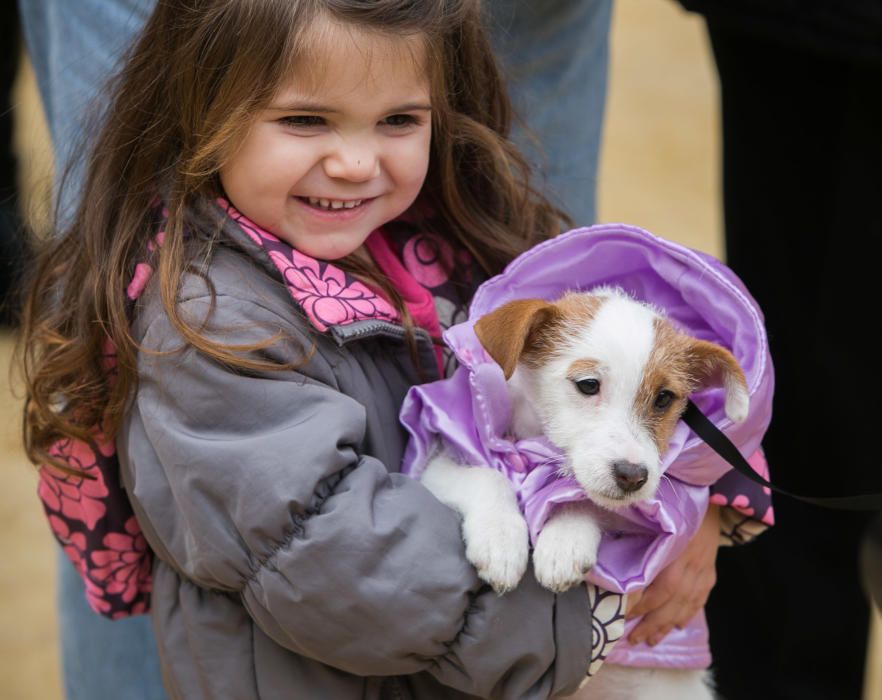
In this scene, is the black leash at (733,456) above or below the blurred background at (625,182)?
above

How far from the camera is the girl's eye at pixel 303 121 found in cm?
188

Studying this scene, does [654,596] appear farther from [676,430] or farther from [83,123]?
[83,123]

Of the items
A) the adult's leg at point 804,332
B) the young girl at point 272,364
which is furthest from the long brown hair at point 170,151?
the adult's leg at point 804,332

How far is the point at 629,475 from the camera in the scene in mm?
1746

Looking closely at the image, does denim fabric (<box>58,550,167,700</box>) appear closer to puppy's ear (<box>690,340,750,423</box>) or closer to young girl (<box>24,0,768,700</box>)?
young girl (<box>24,0,768,700</box>)

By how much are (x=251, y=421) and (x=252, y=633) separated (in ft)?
1.21

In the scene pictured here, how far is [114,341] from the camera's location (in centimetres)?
188

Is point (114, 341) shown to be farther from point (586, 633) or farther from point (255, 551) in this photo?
point (586, 633)

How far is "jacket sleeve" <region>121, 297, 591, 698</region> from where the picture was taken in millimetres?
1723

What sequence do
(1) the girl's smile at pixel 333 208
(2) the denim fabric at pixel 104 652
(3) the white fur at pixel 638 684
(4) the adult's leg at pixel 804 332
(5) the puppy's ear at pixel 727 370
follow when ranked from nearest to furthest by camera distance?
(5) the puppy's ear at pixel 727 370, (1) the girl's smile at pixel 333 208, (3) the white fur at pixel 638 684, (2) the denim fabric at pixel 104 652, (4) the adult's leg at pixel 804 332

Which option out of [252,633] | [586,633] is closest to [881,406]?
[586,633]

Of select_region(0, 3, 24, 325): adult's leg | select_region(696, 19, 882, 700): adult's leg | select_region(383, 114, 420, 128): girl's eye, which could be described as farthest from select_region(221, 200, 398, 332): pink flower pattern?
select_region(0, 3, 24, 325): adult's leg

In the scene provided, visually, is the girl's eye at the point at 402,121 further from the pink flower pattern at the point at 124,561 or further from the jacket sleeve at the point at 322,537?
the pink flower pattern at the point at 124,561

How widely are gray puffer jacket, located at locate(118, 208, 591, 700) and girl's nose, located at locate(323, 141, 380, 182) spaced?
167 mm
